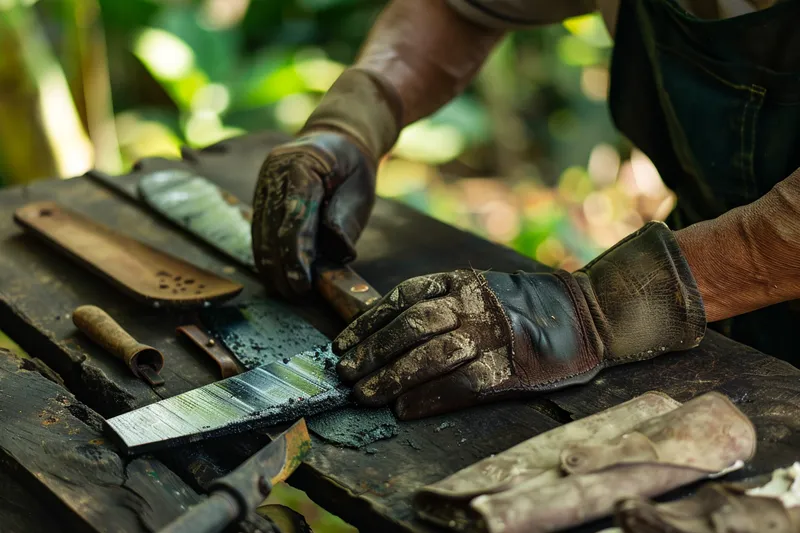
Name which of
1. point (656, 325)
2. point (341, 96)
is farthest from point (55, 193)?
point (656, 325)

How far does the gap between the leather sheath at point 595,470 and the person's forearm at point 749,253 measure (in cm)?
38

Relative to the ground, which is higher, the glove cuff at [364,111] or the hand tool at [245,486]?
the glove cuff at [364,111]

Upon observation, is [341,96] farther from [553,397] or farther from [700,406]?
[700,406]

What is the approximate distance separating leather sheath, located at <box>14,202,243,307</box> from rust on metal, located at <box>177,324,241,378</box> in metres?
0.08

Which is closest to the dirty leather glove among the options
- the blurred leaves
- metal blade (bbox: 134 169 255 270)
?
metal blade (bbox: 134 169 255 270)

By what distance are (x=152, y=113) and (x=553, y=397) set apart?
3.82 meters

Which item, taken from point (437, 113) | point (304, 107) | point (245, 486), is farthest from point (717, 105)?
point (304, 107)

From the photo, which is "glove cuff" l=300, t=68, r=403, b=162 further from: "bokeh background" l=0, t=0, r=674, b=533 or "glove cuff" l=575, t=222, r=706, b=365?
"bokeh background" l=0, t=0, r=674, b=533

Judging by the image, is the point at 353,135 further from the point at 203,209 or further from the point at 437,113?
the point at 437,113

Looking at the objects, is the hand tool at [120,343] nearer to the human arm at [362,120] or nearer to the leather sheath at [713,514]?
the human arm at [362,120]

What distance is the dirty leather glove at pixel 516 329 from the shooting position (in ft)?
4.94

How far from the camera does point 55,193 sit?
251cm

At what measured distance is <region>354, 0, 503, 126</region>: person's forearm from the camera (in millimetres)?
2336

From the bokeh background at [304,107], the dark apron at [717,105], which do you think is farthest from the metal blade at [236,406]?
the bokeh background at [304,107]
